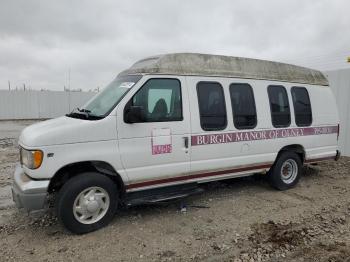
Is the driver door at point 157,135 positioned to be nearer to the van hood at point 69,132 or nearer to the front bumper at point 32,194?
the van hood at point 69,132

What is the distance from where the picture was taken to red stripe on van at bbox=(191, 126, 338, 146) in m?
5.15

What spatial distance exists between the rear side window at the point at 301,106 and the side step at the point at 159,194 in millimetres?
2783

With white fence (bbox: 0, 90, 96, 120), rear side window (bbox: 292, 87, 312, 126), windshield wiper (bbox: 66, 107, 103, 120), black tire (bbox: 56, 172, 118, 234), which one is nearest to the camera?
black tire (bbox: 56, 172, 118, 234)

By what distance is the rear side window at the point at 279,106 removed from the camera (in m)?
6.07

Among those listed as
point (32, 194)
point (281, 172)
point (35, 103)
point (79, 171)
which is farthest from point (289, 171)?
point (35, 103)

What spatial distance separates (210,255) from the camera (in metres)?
3.84

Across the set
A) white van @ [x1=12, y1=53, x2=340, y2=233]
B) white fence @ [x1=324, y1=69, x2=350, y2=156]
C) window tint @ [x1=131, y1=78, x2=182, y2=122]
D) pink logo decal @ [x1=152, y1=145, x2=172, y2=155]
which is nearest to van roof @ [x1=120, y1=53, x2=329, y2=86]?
white van @ [x1=12, y1=53, x2=340, y2=233]

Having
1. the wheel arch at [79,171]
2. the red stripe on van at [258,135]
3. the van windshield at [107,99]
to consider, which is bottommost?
the wheel arch at [79,171]

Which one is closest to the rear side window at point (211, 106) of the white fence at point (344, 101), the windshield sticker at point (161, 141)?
the windshield sticker at point (161, 141)

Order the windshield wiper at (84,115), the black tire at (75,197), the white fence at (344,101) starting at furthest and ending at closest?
the white fence at (344,101) → the windshield wiper at (84,115) → the black tire at (75,197)

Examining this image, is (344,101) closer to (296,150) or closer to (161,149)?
(296,150)

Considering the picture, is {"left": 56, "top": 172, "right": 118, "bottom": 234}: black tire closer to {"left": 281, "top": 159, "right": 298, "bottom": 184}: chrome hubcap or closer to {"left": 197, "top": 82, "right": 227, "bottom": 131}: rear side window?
{"left": 197, "top": 82, "right": 227, "bottom": 131}: rear side window

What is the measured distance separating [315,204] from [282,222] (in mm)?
1167

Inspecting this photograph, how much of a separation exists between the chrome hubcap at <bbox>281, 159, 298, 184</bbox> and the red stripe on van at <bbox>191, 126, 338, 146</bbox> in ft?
1.99
